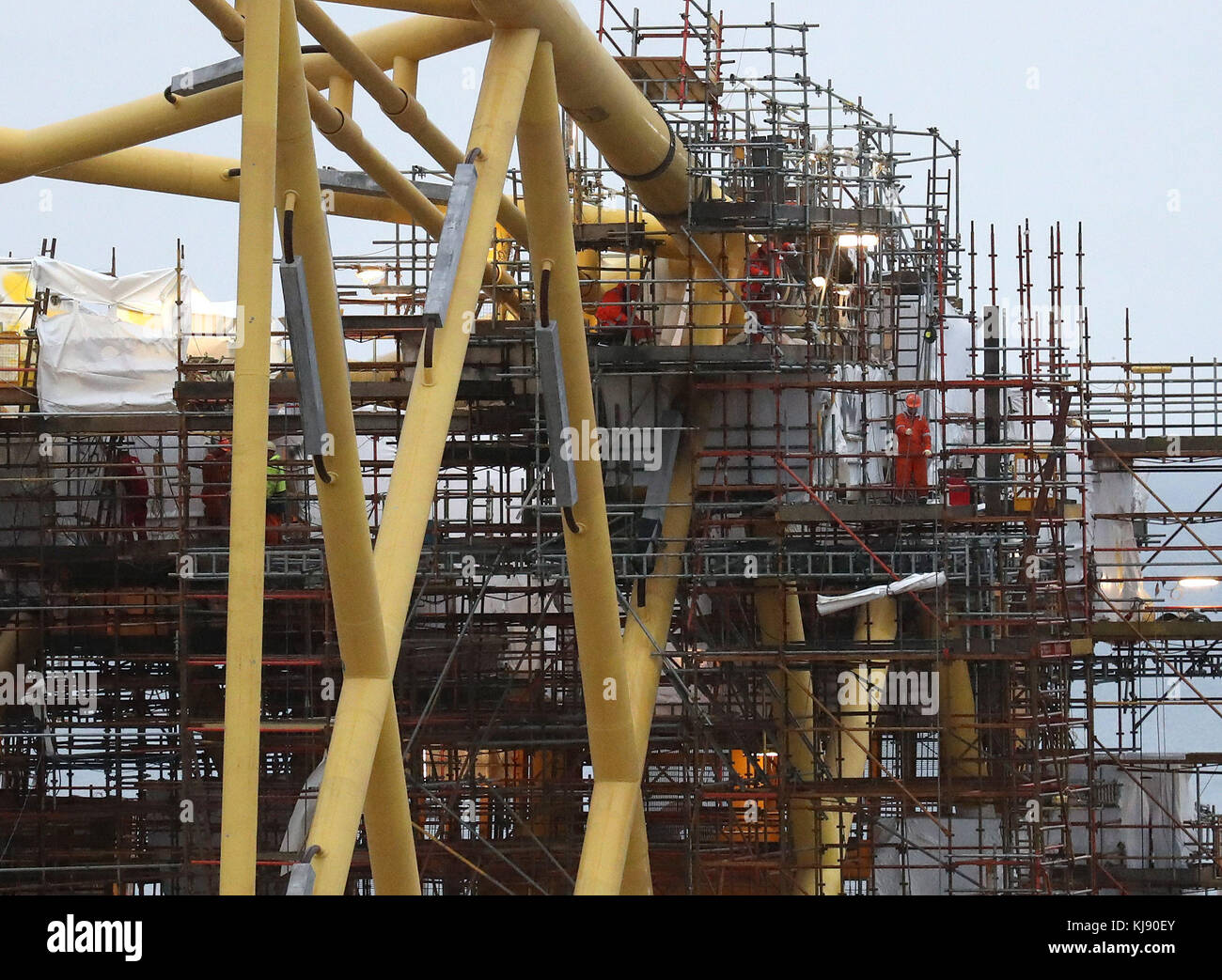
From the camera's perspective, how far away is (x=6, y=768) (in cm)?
3291

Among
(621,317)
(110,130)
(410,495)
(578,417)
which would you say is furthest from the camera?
(621,317)

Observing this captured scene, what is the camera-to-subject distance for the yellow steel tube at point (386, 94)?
1553cm

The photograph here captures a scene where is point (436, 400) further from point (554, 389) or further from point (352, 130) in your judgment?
point (352, 130)

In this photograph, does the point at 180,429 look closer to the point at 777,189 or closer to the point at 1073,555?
the point at 777,189

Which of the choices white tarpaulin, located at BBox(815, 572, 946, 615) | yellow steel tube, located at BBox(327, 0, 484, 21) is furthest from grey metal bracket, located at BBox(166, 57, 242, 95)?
white tarpaulin, located at BBox(815, 572, 946, 615)

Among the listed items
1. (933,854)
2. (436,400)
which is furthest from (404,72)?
(933,854)

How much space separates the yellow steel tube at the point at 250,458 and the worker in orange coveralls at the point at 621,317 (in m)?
12.0

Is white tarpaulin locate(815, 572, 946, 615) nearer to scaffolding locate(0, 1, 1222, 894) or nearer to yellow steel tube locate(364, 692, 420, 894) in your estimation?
scaffolding locate(0, 1, 1222, 894)

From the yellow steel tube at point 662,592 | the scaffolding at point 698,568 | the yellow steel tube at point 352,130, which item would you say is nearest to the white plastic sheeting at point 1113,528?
the scaffolding at point 698,568

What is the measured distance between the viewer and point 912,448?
26.6 metres

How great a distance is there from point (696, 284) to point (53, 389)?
9.82 meters

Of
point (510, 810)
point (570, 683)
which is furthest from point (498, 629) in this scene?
point (510, 810)

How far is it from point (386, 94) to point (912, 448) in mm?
Result: 10696

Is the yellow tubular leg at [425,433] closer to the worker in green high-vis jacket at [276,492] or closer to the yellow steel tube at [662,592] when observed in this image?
the yellow steel tube at [662,592]
